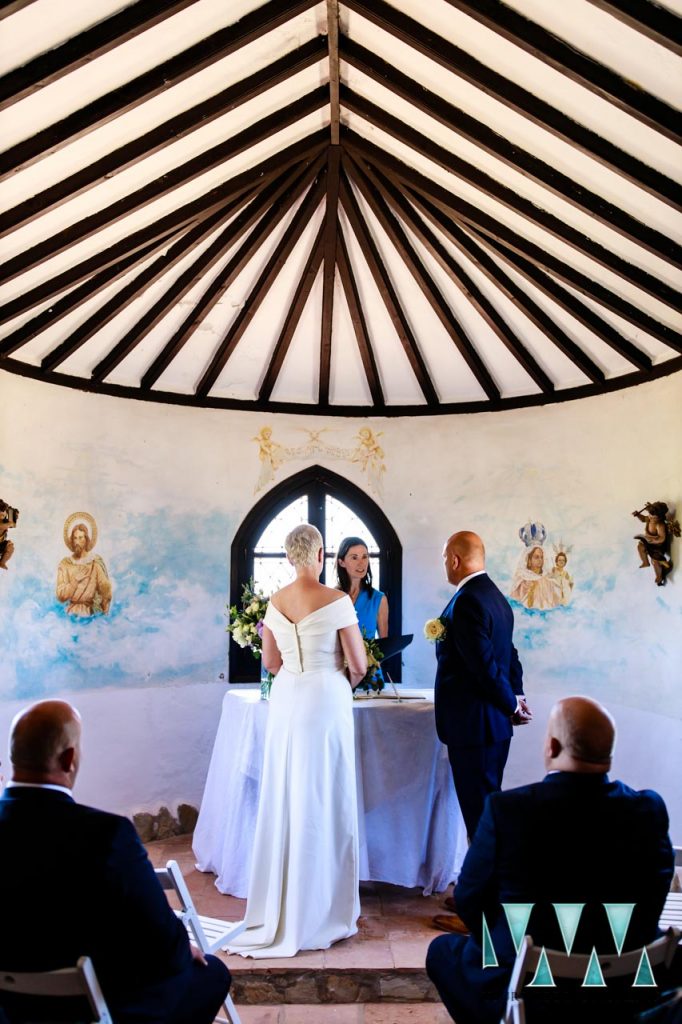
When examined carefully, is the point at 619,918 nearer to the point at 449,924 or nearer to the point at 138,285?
the point at 449,924

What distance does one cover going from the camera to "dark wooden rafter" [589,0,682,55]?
3639 mm

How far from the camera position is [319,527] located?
8.86 meters

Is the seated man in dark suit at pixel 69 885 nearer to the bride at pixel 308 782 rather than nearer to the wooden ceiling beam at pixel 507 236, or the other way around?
the bride at pixel 308 782

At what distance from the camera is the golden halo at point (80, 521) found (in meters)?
7.62

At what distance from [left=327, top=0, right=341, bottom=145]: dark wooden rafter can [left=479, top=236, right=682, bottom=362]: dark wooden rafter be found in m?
1.51

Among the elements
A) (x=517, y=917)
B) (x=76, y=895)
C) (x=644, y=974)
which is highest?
(x=76, y=895)

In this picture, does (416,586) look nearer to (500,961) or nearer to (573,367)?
(573,367)

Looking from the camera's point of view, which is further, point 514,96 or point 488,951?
point 514,96

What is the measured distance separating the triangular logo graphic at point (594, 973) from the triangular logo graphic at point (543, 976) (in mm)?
99

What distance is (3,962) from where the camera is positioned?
2.38 meters

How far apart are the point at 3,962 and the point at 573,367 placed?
6.96m

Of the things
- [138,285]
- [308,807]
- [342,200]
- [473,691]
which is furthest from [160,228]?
[308,807]

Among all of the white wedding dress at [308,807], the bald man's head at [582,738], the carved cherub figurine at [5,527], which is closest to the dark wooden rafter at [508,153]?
the white wedding dress at [308,807]

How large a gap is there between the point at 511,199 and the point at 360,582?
309cm
